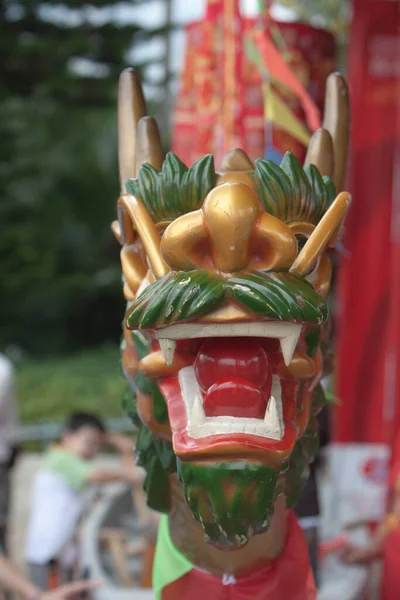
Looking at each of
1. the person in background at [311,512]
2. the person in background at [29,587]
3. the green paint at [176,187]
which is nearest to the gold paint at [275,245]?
the green paint at [176,187]

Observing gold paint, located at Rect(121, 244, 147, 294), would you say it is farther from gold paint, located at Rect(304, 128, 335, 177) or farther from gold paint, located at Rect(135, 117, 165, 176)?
gold paint, located at Rect(304, 128, 335, 177)

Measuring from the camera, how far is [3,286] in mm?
7703

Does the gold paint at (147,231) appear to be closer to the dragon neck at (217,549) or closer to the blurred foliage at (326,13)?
the dragon neck at (217,549)

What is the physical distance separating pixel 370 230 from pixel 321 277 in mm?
1973

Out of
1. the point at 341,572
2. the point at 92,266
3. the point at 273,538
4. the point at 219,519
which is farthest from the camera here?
the point at 92,266

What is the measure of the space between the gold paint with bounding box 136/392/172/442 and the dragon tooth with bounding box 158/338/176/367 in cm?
13

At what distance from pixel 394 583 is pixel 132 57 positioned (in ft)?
23.5

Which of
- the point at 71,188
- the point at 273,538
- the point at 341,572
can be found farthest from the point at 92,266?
the point at 273,538

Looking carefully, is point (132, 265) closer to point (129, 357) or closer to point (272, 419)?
point (129, 357)

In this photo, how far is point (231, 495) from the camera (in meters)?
0.82

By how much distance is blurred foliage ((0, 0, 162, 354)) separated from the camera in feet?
24.5

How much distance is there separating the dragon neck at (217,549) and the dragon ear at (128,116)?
0.50 meters

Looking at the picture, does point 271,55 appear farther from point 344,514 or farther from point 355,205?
point 344,514

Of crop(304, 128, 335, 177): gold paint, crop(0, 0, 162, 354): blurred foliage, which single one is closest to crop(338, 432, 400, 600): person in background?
crop(304, 128, 335, 177): gold paint
